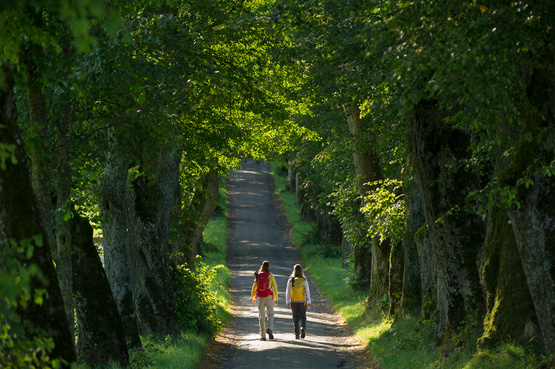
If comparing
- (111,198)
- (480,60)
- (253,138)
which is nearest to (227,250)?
(253,138)

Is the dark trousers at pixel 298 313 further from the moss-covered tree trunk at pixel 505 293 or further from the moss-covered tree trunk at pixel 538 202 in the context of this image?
the moss-covered tree trunk at pixel 538 202

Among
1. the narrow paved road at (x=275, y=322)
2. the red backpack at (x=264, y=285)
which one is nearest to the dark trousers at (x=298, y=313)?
the narrow paved road at (x=275, y=322)

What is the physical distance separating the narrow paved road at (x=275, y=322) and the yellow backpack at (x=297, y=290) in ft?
3.28

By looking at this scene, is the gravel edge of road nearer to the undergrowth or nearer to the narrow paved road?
the narrow paved road

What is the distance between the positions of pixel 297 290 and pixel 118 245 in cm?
512

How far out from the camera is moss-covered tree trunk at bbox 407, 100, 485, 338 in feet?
35.6

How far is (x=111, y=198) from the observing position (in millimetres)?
12383

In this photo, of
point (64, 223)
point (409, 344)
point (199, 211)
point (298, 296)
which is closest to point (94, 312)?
point (64, 223)

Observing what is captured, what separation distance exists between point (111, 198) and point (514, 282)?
7.09 metres

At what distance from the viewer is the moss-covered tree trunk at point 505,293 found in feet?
30.0

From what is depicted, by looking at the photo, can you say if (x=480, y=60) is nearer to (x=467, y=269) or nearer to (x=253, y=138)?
(x=467, y=269)

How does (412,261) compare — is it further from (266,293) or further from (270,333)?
(270,333)

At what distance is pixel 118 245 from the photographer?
12664 millimetres

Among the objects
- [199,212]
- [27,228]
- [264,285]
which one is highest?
[199,212]
